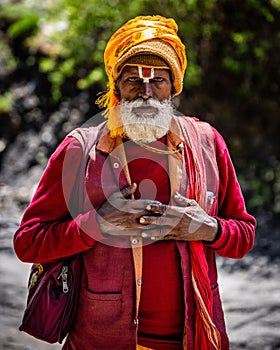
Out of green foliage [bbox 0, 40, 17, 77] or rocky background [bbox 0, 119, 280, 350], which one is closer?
rocky background [bbox 0, 119, 280, 350]

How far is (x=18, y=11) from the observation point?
1127 centimetres

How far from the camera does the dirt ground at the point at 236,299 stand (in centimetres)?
487

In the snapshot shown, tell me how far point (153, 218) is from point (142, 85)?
54 cm

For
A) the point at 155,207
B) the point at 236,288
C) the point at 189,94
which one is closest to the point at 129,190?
the point at 155,207

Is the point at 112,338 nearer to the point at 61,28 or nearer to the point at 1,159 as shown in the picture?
the point at 1,159

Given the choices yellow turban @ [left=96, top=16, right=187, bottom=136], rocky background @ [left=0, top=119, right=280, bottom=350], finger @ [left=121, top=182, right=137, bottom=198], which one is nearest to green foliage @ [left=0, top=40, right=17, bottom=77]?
rocky background @ [left=0, top=119, right=280, bottom=350]

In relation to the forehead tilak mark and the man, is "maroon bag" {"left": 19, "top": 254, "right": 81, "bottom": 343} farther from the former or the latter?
the forehead tilak mark

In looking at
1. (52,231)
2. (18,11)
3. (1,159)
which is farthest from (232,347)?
A: (18,11)

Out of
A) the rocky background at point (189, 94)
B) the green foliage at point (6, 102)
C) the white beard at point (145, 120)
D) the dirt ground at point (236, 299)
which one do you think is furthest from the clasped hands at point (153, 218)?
the green foliage at point (6, 102)

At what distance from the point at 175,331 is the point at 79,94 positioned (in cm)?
787

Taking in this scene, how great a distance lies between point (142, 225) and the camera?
7.27 ft

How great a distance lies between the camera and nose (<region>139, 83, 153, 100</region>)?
7.66ft

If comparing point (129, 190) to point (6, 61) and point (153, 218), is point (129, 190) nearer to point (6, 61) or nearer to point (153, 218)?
point (153, 218)

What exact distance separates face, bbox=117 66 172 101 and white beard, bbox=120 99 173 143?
0.02 metres
